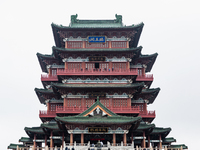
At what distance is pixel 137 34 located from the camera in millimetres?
55594

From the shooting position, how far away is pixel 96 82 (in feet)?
170

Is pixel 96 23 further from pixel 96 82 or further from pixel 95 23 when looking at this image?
pixel 96 82

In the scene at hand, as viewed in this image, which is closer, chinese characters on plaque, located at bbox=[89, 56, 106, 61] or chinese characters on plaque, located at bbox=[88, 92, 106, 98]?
chinese characters on plaque, located at bbox=[88, 92, 106, 98]

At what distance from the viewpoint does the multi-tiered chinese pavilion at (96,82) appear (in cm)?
4878

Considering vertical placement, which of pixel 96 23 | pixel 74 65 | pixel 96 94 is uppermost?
pixel 96 23

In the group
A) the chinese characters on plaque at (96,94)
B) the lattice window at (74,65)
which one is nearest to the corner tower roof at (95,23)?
the lattice window at (74,65)

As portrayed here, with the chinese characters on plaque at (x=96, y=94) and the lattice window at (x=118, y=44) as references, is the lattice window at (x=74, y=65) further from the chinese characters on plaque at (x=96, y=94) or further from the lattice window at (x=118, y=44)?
the lattice window at (x=118, y=44)

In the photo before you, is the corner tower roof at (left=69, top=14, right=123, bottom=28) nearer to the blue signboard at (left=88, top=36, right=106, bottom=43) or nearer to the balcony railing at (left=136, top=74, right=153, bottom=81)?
the blue signboard at (left=88, top=36, right=106, bottom=43)

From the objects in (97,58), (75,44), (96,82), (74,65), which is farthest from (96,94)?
(75,44)

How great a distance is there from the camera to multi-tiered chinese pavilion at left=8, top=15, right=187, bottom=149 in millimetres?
48781

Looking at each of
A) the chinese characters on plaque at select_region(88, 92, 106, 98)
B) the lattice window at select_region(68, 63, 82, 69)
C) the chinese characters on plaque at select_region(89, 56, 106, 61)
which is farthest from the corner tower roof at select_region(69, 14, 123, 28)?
the chinese characters on plaque at select_region(88, 92, 106, 98)

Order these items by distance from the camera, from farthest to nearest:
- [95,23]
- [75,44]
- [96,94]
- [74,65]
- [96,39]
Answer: [95,23], [75,44], [96,39], [74,65], [96,94]

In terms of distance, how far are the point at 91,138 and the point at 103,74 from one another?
10.7 m

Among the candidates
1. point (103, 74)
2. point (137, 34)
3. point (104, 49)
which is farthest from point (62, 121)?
point (137, 34)
